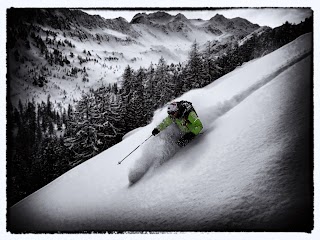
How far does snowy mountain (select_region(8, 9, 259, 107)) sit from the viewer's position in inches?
192

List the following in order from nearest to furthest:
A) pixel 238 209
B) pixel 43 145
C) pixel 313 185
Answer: pixel 238 209 < pixel 313 185 < pixel 43 145

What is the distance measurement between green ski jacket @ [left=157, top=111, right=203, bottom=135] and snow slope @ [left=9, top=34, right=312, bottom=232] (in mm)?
164

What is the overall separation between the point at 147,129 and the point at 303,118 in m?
2.58

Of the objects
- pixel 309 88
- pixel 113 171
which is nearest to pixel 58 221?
pixel 113 171

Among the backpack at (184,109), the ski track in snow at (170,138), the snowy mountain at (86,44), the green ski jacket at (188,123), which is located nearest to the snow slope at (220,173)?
the ski track in snow at (170,138)

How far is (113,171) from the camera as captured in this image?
16.3 ft

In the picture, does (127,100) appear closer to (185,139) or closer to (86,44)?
(86,44)

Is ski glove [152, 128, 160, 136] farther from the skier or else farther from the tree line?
the tree line

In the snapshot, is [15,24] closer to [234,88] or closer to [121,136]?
[121,136]

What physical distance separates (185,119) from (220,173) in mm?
987

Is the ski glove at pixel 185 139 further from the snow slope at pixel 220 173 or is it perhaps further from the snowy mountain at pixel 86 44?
the snowy mountain at pixel 86 44

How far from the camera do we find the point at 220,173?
14.2 ft

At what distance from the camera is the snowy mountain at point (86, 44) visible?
4.87 meters

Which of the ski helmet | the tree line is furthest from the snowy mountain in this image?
the ski helmet
